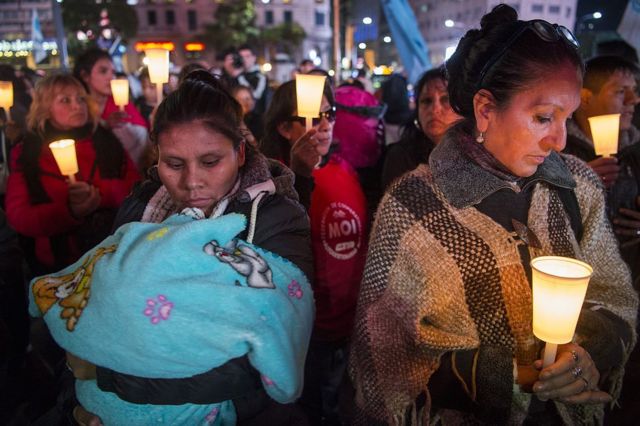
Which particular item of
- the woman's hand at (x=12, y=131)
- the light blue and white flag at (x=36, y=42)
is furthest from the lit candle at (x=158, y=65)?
the light blue and white flag at (x=36, y=42)

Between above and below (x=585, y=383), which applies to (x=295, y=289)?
above

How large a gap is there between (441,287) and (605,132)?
192 cm

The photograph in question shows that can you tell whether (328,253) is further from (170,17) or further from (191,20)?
(170,17)

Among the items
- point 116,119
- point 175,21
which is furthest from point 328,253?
point 175,21

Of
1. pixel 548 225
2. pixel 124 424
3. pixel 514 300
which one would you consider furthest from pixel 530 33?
pixel 124 424

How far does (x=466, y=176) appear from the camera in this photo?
1.81 m

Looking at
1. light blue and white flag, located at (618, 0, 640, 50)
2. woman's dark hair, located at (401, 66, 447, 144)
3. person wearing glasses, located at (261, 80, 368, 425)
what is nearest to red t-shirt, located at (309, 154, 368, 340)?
person wearing glasses, located at (261, 80, 368, 425)

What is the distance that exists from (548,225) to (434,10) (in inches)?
3775

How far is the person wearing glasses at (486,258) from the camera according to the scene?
1.68m

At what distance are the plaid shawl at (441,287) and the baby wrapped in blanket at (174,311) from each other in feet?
1.27

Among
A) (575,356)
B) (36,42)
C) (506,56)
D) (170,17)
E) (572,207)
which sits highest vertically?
(170,17)

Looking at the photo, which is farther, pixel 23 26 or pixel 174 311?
pixel 23 26

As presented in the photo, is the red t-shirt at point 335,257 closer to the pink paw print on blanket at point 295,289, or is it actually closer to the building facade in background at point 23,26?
the pink paw print on blanket at point 295,289

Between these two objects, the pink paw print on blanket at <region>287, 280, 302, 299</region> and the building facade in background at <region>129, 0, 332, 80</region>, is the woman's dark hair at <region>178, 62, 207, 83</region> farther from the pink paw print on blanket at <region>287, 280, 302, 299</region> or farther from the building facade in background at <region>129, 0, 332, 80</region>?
the building facade in background at <region>129, 0, 332, 80</region>
